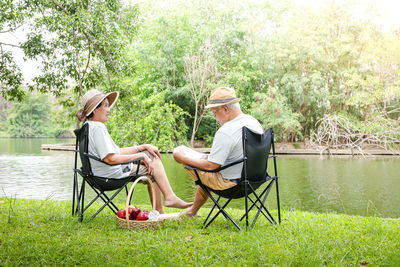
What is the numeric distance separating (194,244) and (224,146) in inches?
29.9

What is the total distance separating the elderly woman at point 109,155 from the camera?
3154 mm

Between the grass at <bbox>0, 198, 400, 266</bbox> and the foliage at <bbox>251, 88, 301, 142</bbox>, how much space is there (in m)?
15.6

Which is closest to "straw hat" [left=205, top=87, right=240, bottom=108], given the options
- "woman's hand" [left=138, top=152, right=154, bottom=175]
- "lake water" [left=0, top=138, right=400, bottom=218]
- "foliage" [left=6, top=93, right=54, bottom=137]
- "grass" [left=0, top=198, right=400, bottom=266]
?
"woman's hand" [left=138, top=152, right=154, bottom=175]

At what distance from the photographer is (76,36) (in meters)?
5.72

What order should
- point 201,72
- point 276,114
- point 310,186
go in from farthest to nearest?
point 201,72 → point 276,114 → point 310,186

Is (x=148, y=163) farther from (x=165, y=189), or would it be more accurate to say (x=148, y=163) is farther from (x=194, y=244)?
(x=194, y=244)

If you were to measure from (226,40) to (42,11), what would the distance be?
54.5 ft

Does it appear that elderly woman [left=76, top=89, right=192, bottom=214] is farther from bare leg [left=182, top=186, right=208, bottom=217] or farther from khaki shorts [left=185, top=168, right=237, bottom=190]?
khaki shorts [left=185, top=168, right=237, bottom=190]

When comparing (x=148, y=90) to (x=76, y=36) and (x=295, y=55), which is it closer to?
A: (x=295, y=55)

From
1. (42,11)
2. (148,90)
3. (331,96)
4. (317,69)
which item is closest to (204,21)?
(148,90)

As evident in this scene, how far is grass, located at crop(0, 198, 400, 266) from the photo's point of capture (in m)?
2.26

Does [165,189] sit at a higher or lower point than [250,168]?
lower

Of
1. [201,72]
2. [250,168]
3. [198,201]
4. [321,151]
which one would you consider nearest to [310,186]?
[198,201]

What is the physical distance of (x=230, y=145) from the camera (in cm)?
290
